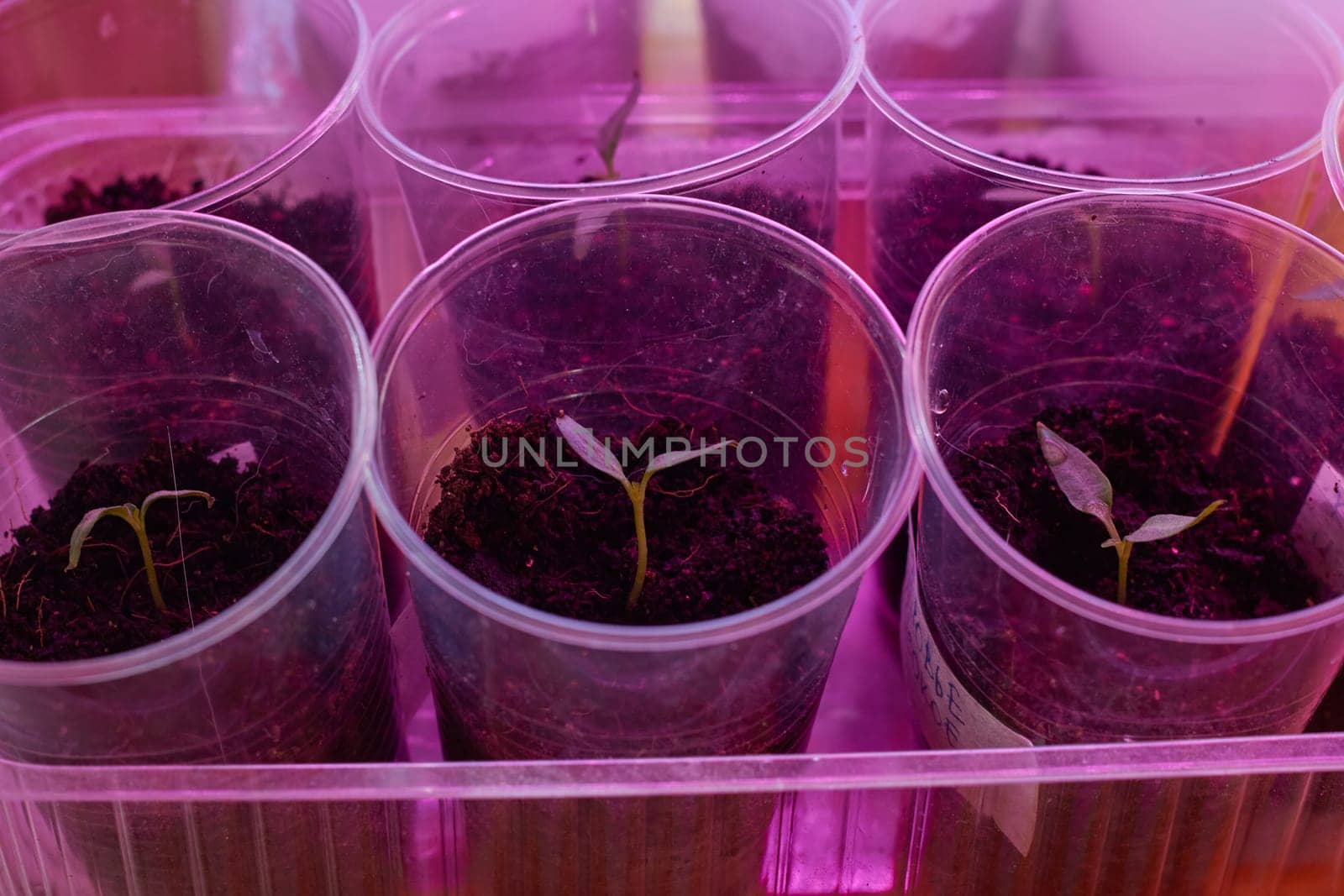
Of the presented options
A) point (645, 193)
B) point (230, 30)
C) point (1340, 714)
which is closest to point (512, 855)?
point (645, 193)

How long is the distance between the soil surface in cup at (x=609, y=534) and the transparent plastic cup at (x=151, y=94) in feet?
1.03

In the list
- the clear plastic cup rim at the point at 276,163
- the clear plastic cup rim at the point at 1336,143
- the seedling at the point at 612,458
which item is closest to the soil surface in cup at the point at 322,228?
the clear plastic cup rim at the point at 276,163

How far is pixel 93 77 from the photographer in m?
1.32

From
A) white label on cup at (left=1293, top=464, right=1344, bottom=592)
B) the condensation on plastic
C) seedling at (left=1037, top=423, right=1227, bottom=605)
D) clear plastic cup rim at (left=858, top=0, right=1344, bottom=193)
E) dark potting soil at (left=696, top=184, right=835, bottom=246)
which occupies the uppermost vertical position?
clear plastic cup rim at (left=858, top=0, right=1344, bottom=193)

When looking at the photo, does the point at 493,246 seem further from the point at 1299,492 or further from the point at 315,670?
the point at 1299,492

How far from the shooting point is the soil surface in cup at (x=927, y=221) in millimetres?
987

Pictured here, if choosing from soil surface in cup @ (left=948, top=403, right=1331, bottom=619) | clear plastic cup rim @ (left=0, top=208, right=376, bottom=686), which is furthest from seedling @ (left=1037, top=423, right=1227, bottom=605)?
clear plastic cup rim @ (left=0, top=208, right=376, bottom=686)

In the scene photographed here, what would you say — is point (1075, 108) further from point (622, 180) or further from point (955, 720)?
point (955, 720)

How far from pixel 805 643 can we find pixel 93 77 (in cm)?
111

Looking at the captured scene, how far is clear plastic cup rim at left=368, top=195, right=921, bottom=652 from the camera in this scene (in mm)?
666

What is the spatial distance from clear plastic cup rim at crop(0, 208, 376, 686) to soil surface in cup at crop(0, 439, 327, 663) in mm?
82

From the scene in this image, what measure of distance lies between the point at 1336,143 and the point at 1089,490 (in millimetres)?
393

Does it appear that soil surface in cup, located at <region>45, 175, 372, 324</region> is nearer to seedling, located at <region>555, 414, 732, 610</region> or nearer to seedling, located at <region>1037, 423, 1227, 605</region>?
seedling, located at <region>555, 414, 732, 610</region>

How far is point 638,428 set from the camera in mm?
1015
